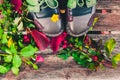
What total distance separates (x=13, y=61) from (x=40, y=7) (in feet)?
1.46

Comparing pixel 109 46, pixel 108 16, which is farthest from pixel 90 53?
pixel 108 16

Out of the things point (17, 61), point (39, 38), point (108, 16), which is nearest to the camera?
point (17, 61)

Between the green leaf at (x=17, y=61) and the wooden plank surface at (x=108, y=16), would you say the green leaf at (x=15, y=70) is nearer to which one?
the green leaf at (x=17, y=61)

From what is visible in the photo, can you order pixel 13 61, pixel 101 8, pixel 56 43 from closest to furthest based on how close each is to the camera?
pixel 13 61, pixel 56 43, pixel 101 8

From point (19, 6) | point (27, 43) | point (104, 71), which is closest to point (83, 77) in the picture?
point (104, 71)

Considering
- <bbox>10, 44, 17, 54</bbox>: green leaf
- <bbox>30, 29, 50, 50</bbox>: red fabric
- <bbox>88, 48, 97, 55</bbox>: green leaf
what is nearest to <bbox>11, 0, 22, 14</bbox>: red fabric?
<bbox>30, 29, 50, 50</bbox>: red fabric

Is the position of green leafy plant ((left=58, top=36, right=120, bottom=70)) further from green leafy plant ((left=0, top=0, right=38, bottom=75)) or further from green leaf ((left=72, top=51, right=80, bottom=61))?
green leafy plant ((left=0, top=0, right=38, bottom=75))

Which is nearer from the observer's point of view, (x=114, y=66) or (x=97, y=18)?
(x=114, y=66)

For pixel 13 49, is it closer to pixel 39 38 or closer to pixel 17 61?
pixel 17 61

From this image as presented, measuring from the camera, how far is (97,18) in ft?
A: 8.50

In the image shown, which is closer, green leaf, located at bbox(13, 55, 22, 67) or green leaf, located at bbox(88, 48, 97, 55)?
green leaf, located at bbox(13, 55, 22, 67)

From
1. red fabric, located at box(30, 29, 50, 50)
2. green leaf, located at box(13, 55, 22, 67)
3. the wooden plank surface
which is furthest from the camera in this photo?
the wooden plank surface

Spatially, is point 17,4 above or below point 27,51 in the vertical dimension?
above

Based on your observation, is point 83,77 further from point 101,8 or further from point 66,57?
point 101,8
